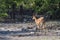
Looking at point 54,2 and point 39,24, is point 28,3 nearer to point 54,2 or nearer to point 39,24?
point 54,2

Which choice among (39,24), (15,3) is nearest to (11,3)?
(15,3)

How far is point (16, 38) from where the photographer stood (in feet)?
41.8

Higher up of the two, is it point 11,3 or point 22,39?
point 11,3

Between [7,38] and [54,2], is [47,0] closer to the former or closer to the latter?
[54,2]

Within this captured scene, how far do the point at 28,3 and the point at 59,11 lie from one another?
366 centimetres

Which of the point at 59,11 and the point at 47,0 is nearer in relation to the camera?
the point at 47,0

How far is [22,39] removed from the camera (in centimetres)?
1236

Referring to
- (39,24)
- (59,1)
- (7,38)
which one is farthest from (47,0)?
(7,38)

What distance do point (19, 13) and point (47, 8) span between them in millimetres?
8022

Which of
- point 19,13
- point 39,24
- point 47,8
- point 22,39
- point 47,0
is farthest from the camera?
point 19,13

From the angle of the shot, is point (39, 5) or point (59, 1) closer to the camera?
point (59, 1)

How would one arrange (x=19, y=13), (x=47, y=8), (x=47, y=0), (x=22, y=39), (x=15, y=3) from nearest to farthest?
(x=22, y=39)
(x=47, y=0)
(x=47, y=8)
(x=15, y=3)
(x=19, y=13)

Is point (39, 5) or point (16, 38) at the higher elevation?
point (39, 5)

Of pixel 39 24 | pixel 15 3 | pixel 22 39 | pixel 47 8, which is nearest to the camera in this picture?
pixel 22 39
